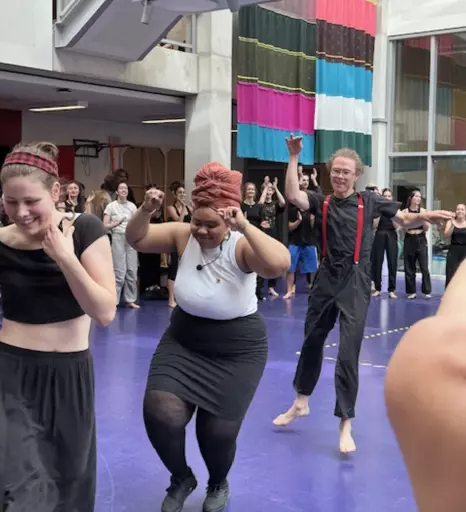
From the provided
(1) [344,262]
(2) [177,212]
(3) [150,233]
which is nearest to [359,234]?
(1) [344,262]

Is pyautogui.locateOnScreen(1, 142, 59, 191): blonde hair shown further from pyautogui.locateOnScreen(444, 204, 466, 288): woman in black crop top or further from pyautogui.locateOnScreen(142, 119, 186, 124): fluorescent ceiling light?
pyautogui.locateOnScreen(142, 119, 186, 124): fluorescent ceiling light

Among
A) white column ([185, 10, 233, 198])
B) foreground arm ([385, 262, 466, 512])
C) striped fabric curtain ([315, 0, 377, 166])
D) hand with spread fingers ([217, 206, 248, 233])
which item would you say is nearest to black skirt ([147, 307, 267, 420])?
hand with spread fingers ([217, 206, 248, 233])

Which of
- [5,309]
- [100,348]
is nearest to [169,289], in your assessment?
[100,348]

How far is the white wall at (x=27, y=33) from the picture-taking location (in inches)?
376

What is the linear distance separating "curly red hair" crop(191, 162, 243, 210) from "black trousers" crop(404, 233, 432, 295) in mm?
9519

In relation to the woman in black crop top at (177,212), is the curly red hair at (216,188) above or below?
above

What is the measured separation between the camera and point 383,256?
12.8m

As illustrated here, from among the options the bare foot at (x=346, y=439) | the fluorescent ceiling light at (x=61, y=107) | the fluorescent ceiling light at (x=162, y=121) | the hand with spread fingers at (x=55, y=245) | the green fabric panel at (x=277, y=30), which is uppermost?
the green fabric panel at (x=277, y=30)

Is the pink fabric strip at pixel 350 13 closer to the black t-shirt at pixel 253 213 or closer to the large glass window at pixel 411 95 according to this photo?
the large glass window at pixel 411 95

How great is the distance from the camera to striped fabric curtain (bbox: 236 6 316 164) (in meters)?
12.6

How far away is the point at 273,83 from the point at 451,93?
4715 mm

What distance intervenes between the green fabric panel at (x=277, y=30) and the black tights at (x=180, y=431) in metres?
9.92

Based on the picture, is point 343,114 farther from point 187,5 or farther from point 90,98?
point 187,5

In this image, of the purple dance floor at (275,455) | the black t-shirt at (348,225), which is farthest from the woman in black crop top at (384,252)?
the black t-shirt at (348,225)
